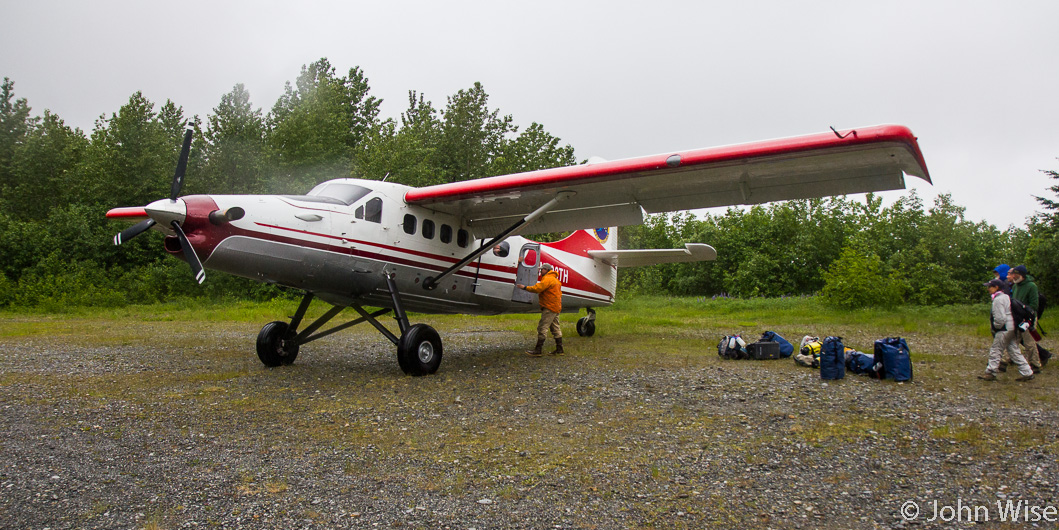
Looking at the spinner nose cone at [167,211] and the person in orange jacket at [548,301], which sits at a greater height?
the spinner nose cone at [167,211]

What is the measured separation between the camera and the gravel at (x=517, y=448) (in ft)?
11.5

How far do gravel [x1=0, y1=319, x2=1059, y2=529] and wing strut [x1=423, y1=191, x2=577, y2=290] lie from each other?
5.04 feet

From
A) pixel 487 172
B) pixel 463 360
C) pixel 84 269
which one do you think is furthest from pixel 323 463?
pixel 487 172

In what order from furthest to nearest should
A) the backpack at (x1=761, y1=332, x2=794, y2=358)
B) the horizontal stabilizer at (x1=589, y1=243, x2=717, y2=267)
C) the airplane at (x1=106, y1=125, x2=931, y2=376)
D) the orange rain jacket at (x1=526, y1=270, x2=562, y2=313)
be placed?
1. the horizontal stabilizer at (x1=589, y1=243, x2=717, y2=267)
2. the orange rain jacket at (x1=526, y1=270, x2=562, y2=313)
3. the backpack at (x1=761, y1=332, x2=794, y2=358)
4. the airplane at (x1=106, y1=125, x2=931, y2=376)

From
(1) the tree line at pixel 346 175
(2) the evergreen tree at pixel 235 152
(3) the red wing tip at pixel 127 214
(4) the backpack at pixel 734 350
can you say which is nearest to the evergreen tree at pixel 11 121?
(1) the tree line at pixel 346 175

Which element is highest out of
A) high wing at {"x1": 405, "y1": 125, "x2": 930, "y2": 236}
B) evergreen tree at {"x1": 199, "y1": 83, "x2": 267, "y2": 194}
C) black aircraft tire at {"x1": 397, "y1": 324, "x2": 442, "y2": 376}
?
evergreen tree at {"x1": 199, "y1": 83, "x2": 267, "y2": 194}

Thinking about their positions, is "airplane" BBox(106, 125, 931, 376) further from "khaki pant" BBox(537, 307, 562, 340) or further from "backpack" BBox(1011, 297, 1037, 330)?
"backpack" BBox(1011, 297, 1037, 330)

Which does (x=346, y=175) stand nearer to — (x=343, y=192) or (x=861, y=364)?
(x=343, y=192)

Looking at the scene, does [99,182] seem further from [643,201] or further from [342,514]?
[342,514]

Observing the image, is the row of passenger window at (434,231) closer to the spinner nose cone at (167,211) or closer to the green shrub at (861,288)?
the spinner nose cone at (167,211)

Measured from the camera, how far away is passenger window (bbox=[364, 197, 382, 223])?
26.8ft

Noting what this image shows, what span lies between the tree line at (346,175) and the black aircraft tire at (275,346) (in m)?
16.8

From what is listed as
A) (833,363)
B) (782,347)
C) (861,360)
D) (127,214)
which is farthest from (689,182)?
(127,214)

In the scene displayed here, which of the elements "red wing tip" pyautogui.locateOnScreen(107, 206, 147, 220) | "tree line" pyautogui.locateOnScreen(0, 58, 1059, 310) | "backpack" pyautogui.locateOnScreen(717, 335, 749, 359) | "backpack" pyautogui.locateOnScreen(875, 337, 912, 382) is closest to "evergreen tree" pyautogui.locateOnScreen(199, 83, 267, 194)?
"tree line" pyautogui.locateOnScreen(0, 58, 1059, 310)
